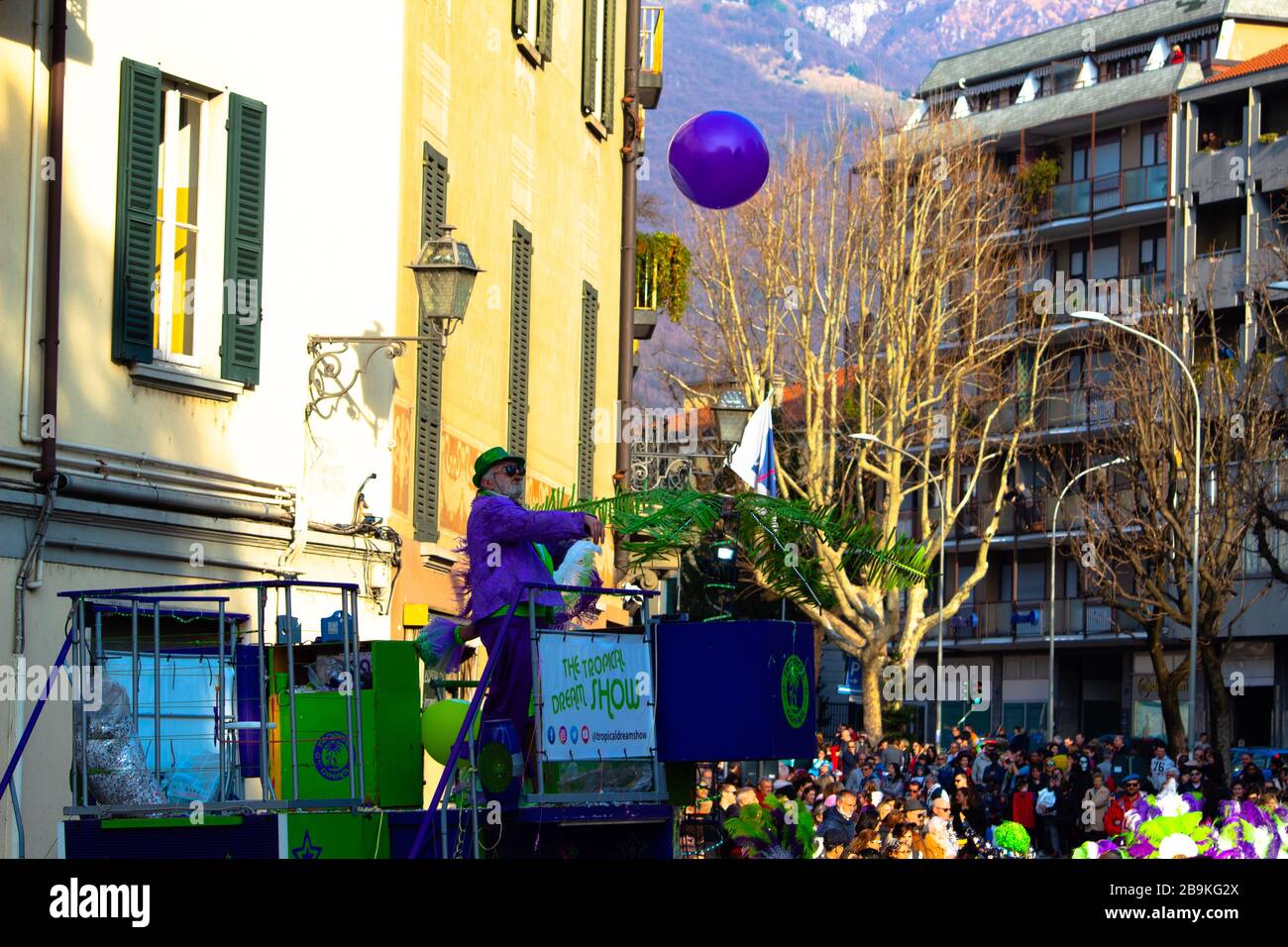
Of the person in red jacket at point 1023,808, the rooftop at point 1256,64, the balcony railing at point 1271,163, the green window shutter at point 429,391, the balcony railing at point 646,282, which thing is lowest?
the person in red jacket at point 1023,808

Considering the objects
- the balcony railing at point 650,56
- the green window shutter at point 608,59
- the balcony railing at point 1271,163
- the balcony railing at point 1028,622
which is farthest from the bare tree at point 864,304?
the balcony railing at point 1028,622

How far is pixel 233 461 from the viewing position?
15.2 metres

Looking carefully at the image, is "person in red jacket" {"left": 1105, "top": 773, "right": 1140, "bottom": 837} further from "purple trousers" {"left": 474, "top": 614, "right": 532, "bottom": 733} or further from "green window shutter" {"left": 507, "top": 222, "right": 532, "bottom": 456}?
"purple trousers" {"left": 474, "top": 614, "right": 532, "bottom": 733}

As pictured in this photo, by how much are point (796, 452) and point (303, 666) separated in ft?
136

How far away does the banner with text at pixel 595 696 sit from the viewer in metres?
8.89

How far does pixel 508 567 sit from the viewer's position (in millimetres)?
9508

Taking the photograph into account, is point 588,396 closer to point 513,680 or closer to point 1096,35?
point 513,680

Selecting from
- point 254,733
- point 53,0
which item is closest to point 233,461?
point 53,0

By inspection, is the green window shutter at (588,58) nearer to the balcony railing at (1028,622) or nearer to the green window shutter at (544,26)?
the green window shutter at (544,26)

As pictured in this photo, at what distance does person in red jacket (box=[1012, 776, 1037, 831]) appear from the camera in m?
25.5

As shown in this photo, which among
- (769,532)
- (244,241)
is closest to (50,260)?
(244,241)

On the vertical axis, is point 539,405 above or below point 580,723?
above

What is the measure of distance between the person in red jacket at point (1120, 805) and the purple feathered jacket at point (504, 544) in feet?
42.9
